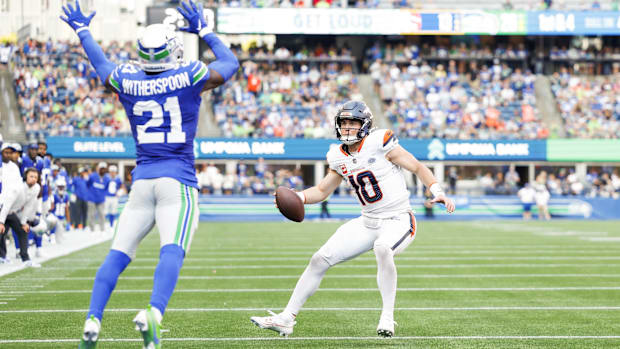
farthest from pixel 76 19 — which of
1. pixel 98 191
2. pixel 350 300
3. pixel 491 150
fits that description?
pixel 491 150

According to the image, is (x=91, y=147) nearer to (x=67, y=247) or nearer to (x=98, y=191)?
(x=98, y=191)

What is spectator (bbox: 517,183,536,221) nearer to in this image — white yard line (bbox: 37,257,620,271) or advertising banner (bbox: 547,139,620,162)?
advertising banner (bbox: 547,139,620,162)

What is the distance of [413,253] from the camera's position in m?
13.0

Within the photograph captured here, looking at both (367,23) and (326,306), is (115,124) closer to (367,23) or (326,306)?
(367,23)

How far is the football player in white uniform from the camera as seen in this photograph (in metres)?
5.59

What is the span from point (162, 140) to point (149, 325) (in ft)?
3.22

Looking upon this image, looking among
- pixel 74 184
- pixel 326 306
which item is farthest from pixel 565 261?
pixel 74 184

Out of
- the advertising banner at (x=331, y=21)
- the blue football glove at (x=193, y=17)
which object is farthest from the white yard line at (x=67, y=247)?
the advertising banner at (x=331, y=21)

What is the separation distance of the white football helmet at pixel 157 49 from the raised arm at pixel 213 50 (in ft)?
0.59

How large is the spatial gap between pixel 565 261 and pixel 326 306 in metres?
5.46

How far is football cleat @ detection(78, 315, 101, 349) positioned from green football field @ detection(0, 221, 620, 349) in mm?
1179

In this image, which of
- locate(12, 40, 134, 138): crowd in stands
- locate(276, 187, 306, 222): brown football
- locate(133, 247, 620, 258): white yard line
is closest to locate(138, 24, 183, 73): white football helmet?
locate(276, 187, 306, 222): brown football

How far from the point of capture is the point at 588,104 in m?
30.0

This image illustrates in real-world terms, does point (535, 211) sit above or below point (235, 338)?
below
